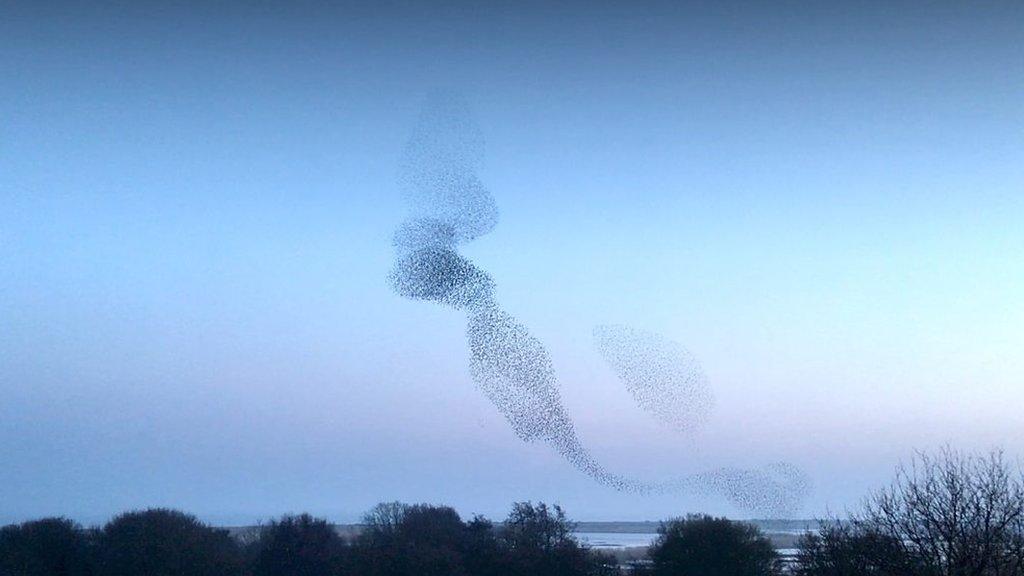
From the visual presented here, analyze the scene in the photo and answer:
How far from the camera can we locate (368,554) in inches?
2938

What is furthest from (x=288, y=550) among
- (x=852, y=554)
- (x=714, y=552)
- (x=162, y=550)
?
(x=852, y=554)

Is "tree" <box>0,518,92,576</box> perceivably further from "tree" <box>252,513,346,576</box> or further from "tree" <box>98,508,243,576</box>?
"tree" <box>252,513,346,576</box>

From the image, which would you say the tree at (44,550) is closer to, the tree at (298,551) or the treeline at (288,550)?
the treeline at (288,550)

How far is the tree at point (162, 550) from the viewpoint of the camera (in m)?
70.7

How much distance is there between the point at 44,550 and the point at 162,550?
923cm

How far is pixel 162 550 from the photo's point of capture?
71500 mm

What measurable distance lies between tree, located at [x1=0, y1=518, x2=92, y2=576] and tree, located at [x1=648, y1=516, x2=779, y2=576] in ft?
136

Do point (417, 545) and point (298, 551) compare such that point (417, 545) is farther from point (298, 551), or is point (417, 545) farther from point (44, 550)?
point (44, 550)

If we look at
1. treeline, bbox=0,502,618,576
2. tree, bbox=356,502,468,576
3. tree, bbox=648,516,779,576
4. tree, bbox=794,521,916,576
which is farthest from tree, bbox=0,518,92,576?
tree, bbox=794,521,916,576

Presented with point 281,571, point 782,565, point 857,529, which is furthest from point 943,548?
point 281,571

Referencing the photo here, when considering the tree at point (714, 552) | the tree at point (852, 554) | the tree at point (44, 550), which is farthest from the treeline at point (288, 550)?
the tree at point (852, 554)

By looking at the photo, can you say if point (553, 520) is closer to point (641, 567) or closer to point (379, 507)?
point (641, 567)

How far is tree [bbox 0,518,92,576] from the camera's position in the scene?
232 feet

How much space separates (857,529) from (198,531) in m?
50.8
